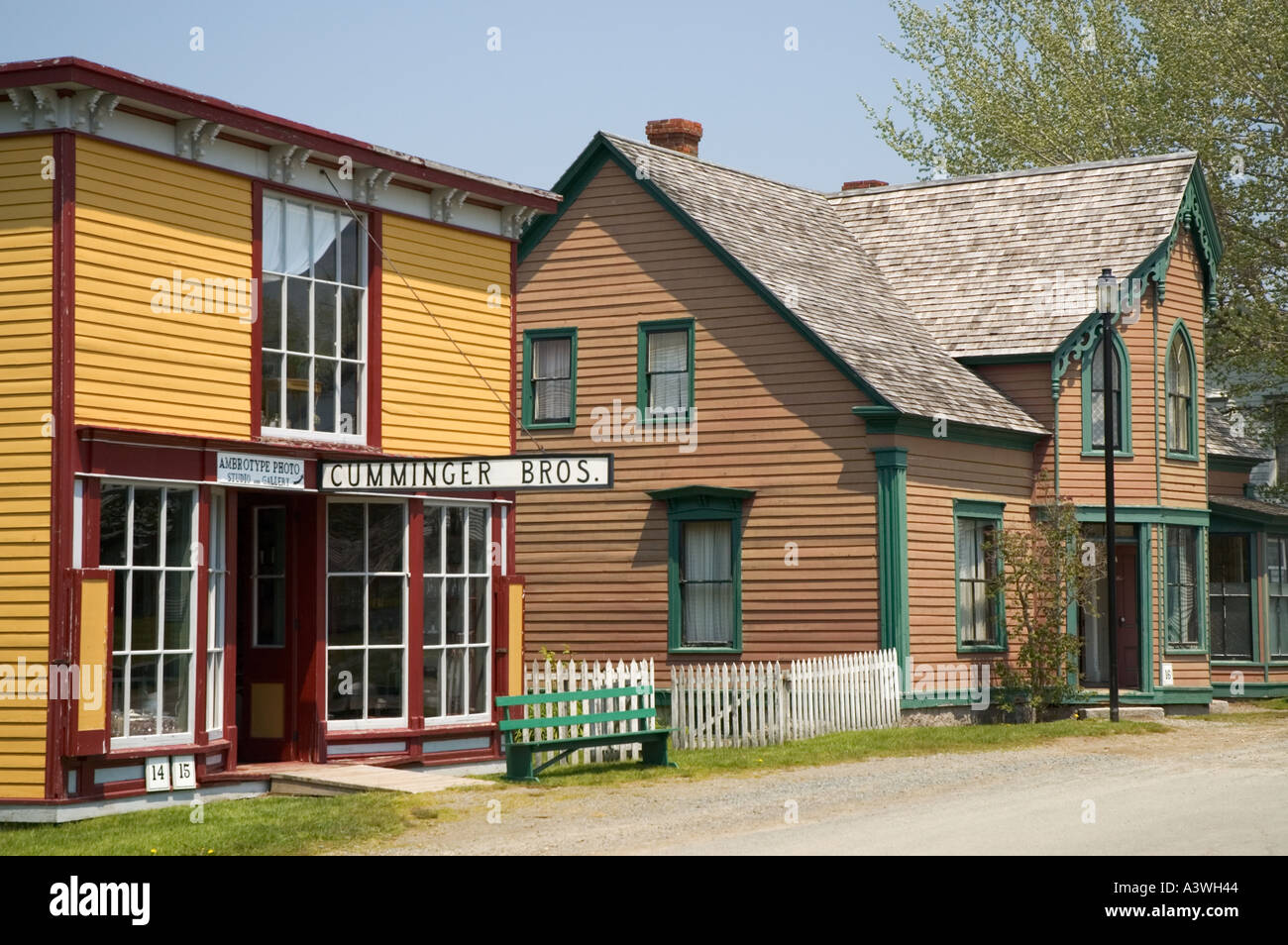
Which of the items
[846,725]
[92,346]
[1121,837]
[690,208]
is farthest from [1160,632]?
[92,346]

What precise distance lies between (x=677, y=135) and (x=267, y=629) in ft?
53.0

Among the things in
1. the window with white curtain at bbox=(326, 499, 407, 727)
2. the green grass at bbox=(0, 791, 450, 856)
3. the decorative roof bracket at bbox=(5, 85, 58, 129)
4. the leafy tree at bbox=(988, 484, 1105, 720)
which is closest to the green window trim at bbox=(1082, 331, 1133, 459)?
the leafy tree at bbox=(988, 484, 1105, 720)

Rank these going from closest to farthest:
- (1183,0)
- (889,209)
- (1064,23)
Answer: (889,209) < (1183,0) < (1064,23)

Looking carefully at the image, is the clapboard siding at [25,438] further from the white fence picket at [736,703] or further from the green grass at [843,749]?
the white fence picket at [736,703]

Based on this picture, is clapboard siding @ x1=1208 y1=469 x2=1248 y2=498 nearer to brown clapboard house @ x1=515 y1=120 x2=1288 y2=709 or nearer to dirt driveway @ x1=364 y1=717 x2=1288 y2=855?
brown clapboard house @ x1=515 y1=120 x2=1288 y2=709

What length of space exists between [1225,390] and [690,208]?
19124mm

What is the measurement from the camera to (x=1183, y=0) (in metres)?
40.8

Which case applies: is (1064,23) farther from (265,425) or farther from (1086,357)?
(265,425)

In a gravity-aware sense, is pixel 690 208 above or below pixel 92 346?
above

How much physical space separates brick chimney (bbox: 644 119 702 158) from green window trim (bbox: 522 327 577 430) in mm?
5119

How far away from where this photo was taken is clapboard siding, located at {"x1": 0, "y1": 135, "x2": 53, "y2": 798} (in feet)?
50.6

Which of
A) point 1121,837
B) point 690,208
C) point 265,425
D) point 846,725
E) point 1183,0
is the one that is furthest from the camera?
point 1183,0

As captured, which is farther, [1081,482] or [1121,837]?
[1081,482]

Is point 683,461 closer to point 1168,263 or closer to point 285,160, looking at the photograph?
point 1168,263
